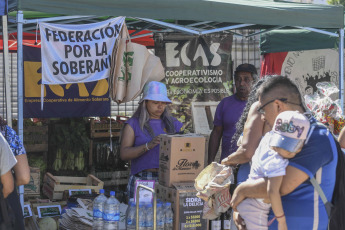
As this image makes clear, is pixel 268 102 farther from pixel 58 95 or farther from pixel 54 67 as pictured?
pixel 58 95

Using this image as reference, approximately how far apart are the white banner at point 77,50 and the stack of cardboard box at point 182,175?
1114mm

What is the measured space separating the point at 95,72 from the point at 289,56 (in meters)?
3.81

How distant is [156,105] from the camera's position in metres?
4.76

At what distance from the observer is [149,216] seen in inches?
147

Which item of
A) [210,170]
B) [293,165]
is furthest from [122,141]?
[293,165]

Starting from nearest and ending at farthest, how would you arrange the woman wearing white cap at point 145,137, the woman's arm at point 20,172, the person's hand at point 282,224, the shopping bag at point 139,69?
1. the person's hand at point 282,224
2. the woman's arm at point 20,172
3. the woman wearing white cap at point 145,137
4. the shopping bag at point 139,69

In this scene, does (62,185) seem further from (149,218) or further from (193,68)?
(149,218)

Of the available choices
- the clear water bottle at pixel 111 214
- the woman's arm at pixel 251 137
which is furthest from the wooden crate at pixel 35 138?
the woman's arm at pixel 251 137

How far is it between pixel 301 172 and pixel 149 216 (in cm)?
166

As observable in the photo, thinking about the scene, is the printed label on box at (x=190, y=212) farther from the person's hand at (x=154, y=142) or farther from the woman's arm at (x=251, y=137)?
the woman's arm at (x=251, y=137)

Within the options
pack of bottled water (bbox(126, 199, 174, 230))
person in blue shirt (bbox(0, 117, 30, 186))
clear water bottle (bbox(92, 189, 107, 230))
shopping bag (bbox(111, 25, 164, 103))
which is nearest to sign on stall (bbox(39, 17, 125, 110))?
shopping bag (bbox(111, 25, 164, 103))

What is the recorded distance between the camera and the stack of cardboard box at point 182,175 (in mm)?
4094

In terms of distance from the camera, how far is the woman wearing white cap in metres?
4.58

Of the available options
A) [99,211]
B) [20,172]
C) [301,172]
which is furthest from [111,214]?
[301,172]
